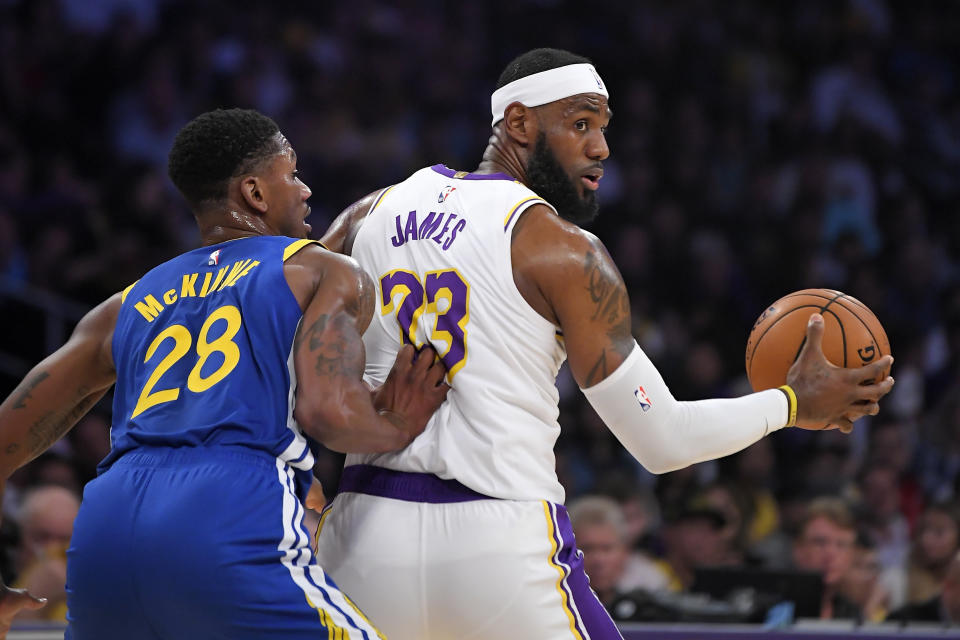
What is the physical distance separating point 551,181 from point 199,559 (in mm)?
1558

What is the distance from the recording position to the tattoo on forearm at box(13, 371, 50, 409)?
10.8 feet

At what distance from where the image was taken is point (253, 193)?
3.31 meters

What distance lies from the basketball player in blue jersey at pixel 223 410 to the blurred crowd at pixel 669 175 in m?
3.69

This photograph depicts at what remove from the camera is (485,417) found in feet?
10.5

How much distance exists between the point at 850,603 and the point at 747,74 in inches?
248

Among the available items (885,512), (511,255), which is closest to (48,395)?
(511,255)

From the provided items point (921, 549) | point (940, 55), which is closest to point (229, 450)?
point (921, 549)

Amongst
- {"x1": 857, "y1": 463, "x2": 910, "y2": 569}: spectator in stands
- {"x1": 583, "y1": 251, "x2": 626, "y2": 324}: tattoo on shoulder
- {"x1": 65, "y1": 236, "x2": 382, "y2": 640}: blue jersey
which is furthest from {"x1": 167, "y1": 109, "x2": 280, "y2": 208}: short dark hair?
{"x1": 857, "y1": 463, "x2": 910, "y2": 569}: spectator in stands

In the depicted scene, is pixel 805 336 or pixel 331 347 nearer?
pixel 331 347

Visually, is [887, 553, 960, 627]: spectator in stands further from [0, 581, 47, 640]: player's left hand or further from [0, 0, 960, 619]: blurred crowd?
[0, 581, 47, 640]: player's left hand

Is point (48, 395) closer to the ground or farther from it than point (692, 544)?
farther from it

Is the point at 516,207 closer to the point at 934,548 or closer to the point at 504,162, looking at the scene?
the point at 504,162

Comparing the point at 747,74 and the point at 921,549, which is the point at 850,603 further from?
the point at 747,74

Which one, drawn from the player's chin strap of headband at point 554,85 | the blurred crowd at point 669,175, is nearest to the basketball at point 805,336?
the player's chin strap of headband at point 554,85
